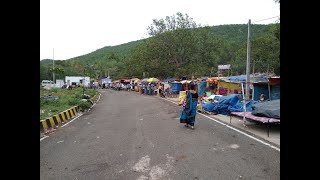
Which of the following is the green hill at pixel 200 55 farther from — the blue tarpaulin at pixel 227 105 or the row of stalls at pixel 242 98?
the blue tarpaulin at pixel 227 105

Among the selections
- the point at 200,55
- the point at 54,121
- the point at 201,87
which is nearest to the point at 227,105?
the point at 54,121

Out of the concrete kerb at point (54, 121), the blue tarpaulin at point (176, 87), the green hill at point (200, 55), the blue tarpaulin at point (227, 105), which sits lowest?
the concrete kerb at point (54, 121)

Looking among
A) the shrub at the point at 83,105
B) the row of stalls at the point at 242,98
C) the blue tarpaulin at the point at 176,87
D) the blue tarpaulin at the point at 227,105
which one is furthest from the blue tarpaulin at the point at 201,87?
the blue tarpaulin at the point at 227,105

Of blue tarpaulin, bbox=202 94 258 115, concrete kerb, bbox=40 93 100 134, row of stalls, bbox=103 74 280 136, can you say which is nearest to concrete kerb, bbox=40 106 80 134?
concrete kerb, bbox=40 93 100 134

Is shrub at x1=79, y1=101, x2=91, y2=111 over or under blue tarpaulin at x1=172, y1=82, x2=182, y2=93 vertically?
under

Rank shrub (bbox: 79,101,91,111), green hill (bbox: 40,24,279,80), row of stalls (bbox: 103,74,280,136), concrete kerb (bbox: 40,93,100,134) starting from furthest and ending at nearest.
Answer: green hill (bbox: 40,24,279,80)
shrub (bbox: 79,101,91,111)
concrete kerb (bbox: 40,93,100,134)
row of stalls (bbox: 103,74,280,136)

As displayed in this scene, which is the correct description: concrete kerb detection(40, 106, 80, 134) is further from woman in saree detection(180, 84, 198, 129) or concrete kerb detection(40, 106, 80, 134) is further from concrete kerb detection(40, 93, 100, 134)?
woman in saree detection(180, 84, 198, 129)

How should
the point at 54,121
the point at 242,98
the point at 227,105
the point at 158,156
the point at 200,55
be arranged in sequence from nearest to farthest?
the point at 158,156 → the point at 54,121 → the point at 227,105 → the point at 242,98 → the point at 200,55

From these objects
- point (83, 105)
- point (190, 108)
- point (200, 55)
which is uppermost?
point (200, 55)

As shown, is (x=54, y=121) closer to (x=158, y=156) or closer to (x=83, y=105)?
(x=83, y=105)
